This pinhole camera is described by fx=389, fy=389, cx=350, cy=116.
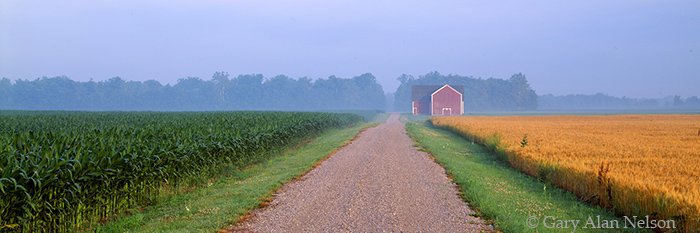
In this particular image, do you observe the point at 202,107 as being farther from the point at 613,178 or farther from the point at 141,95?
the point at 613,178

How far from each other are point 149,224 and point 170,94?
149 meters

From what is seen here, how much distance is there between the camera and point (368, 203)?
8891mm

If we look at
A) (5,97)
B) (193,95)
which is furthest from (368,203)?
(5,97)

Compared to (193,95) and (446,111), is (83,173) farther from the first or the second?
(193,95)

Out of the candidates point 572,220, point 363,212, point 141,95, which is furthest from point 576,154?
point 141,95

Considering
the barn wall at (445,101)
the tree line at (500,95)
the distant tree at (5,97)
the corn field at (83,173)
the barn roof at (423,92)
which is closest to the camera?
Result: the corn field at (83,173)

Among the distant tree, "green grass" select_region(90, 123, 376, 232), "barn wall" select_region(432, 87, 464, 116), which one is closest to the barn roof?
"barn wall" select_region(432, 87, 464, 116)

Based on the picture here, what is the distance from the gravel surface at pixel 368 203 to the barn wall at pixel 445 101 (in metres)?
70.6

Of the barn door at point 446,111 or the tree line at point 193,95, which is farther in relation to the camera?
the tree line at point 193,95

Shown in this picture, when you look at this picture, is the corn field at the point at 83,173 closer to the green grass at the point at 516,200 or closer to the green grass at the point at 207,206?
the green grass at the point at 207,206

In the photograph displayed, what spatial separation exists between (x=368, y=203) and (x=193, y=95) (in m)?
149

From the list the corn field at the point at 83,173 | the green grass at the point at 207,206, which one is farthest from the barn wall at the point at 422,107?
the corn field at the point at 83,173

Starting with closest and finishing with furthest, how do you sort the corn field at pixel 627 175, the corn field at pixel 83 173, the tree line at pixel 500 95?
the corn field at pixel 83 173 → the corn field at pixel 627 175 → the tree line at pixel 500 95

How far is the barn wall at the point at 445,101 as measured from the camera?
83.0 m
